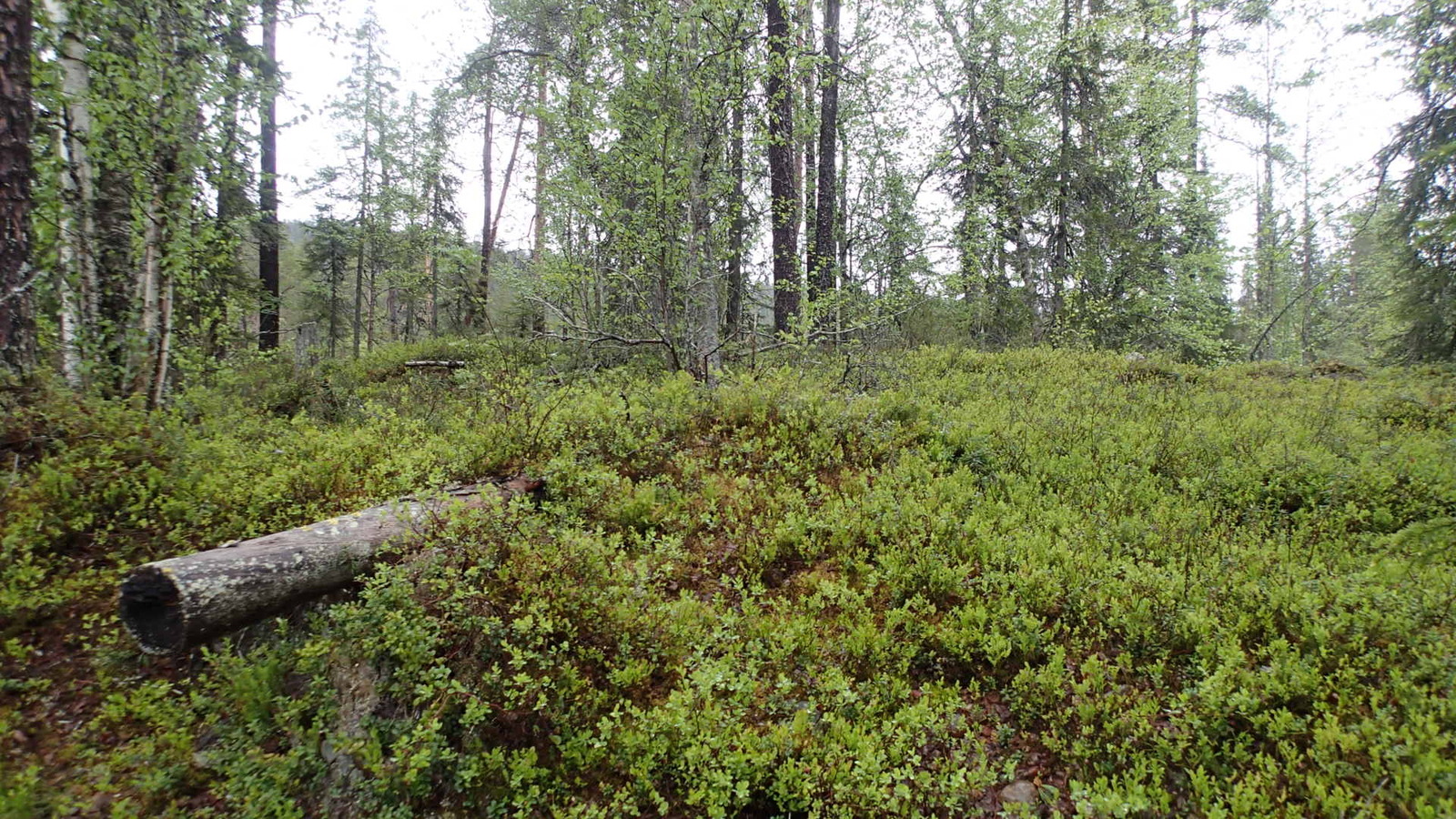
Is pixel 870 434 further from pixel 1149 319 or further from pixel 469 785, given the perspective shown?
pixel 1149 319


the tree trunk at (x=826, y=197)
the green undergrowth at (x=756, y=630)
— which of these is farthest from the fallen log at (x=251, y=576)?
the tree trunk at (x=826, y=197)

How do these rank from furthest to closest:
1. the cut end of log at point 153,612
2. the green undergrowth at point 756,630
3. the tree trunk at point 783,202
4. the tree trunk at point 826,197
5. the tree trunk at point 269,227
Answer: the tree trunk at point 269,227 → the tree trunk at point 826,197 → the tree trunk at point 783,202 → the cut end of log at point 153,612 → the green undergrowth at point 756,630

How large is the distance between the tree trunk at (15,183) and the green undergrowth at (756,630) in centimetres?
77

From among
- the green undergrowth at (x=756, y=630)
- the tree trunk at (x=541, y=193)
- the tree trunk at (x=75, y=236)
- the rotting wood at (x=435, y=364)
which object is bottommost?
the green undergrowth at (x=756, y=630)

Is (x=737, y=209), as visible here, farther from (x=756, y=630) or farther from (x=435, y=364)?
(x=435, y=364)

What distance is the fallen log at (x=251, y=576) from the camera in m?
3.30

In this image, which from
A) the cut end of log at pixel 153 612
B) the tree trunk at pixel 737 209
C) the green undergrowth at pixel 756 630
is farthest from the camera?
the tree trunk at pixel 737 209

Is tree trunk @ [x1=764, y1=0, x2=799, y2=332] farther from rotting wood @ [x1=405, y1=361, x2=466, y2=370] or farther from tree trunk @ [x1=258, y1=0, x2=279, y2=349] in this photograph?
tree trunk @ [x1=258, y1=0, x2=279, y2=349]

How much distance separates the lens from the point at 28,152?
5281mm

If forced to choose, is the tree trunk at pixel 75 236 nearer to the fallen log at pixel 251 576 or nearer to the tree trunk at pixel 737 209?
the fallen log at pixel 251 576

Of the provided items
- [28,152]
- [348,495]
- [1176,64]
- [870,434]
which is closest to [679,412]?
[870,434]

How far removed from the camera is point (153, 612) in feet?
11.0

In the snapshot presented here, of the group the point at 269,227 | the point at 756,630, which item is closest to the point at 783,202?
the point at 756,630

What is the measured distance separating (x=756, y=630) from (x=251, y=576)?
310 cm
